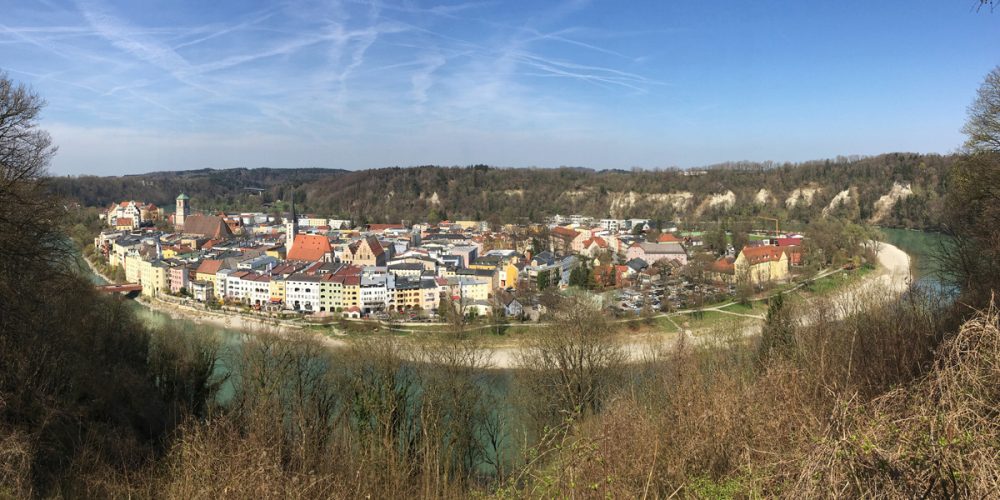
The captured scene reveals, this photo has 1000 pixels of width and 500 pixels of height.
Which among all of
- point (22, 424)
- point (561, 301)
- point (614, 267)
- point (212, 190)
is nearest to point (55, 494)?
point (22, 424)

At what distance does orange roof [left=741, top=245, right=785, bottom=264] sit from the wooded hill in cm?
1609

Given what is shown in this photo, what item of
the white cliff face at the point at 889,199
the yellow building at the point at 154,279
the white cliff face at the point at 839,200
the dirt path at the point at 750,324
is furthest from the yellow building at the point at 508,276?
the white cliff face at the point at 889,199

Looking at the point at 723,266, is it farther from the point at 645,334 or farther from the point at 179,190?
the point at 179,190

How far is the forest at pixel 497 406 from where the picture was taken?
151 centimetres

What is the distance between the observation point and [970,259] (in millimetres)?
5965

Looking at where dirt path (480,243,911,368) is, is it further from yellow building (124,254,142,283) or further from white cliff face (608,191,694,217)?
white cliff face (608,191,694,217)

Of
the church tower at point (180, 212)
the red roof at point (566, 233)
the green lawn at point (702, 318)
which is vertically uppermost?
the church tower at point (180, 212)

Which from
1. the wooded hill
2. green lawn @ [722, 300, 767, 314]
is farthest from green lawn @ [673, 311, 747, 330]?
the wooded hill

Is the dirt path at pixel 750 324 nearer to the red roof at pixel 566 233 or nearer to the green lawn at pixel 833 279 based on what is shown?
the green lawn at pixel 833 279

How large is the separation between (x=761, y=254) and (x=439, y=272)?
10.5 meters

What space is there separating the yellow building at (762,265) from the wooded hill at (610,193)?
53.0 feet

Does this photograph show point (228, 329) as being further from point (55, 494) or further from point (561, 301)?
point (55, 494)

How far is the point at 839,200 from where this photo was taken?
126 feet

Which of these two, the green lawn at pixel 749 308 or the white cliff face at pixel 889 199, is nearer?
the green lawn at pixel 749 308
